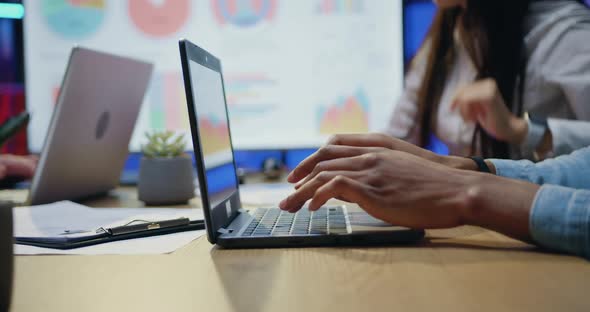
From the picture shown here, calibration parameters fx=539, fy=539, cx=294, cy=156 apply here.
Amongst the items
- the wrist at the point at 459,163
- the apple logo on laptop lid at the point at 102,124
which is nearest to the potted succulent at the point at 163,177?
the apple logo on laptop lid at the point at 102,124

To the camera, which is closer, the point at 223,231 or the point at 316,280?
the point at 316,280

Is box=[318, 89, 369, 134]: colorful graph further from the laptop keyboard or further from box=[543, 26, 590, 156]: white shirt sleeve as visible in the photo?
the laptop keyboard

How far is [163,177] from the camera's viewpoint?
1087mm

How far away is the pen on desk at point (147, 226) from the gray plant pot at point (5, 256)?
295 millimetres

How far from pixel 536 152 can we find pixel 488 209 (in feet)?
2.90

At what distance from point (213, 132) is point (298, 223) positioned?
0.58ft

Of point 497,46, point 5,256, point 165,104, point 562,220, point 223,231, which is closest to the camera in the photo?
point 5,256

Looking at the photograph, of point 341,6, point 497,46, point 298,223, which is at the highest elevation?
point 341,6

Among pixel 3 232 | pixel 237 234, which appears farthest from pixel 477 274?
pixel 3 232

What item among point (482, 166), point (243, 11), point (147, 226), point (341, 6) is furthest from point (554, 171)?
point (243, 11)

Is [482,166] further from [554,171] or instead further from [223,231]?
[223,231]

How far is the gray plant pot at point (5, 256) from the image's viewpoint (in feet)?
1.36

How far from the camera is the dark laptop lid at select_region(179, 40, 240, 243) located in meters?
0.62

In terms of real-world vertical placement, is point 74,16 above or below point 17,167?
above
